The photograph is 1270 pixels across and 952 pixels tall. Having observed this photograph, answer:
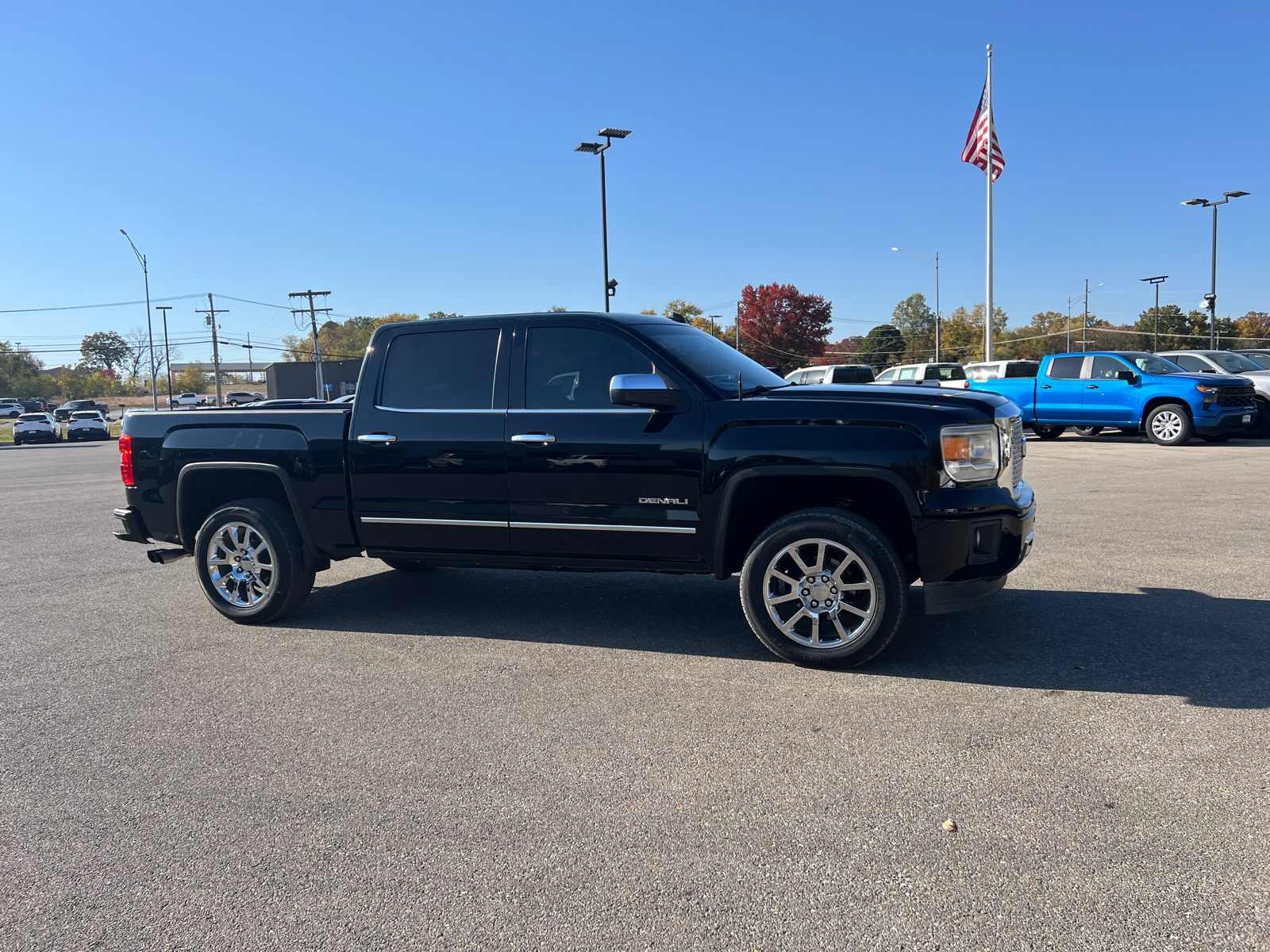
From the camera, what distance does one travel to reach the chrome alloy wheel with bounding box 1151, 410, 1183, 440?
57.9ft

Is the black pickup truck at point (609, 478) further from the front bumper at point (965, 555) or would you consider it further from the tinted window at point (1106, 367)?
the tinted window at point (1106, 367)

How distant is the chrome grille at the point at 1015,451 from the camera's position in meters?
4.89

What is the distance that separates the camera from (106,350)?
158 meters

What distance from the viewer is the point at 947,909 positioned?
2.63m

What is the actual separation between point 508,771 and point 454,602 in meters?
2.99

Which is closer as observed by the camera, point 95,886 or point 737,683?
point 95,886

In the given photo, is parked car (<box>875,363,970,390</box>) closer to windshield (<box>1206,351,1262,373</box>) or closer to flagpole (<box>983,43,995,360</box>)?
flagpole (<box>983,43,995,360</box>)

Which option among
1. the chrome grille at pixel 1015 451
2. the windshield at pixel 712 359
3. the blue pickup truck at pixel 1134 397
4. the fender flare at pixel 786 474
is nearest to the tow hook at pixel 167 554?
the windshield at pixel 712 359

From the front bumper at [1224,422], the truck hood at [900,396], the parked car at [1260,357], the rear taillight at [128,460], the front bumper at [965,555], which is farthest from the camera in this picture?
the parked car at [1260,357]

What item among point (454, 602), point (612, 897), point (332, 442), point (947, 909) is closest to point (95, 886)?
point (612, 897)

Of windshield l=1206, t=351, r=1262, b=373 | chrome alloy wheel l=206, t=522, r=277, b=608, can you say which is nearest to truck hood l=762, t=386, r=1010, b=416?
chrome alloy wheel l=206, t=522, r=277, b=608

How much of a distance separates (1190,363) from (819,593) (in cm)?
1915

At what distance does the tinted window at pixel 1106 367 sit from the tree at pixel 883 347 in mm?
75593

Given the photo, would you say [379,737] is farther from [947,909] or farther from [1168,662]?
[1168,662]
